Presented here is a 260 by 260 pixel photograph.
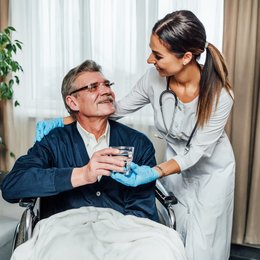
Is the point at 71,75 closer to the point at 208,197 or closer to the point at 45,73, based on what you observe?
the point at 208,197

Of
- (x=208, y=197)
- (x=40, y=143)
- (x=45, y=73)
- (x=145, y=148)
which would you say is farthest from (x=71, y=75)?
(x=45, y=73)

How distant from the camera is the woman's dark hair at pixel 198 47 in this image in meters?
1.46

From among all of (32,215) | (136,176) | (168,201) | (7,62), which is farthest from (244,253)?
(7,62)

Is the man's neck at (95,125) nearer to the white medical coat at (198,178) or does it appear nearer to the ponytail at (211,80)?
the white medical coat at (198,178)

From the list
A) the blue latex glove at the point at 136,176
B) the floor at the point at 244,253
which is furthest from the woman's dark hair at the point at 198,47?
the floor at the point at 244,253

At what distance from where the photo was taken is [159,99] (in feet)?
5.72

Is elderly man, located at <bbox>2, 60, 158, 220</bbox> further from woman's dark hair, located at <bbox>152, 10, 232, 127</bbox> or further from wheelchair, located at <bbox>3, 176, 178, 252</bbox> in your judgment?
woman's dark hair, located at <bbox>152, 10, 232, 127</bbox>

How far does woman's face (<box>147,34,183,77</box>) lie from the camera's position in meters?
1.51

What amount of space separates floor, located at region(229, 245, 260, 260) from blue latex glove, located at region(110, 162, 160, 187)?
1328 mm

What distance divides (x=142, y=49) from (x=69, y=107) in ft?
3.49

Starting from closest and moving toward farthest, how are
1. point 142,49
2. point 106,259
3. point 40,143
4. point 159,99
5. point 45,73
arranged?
1. point 106,259
2. point 40,143
3. point 159,99
4. point 142,49
5. point 45,73

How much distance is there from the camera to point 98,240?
1.29 metres

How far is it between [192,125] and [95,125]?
18.4 inches

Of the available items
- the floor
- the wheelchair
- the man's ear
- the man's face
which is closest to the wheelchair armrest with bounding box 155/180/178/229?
the wheelchair
